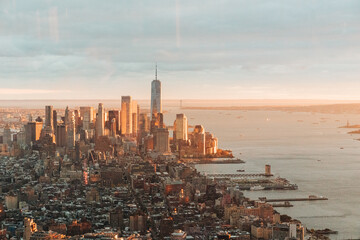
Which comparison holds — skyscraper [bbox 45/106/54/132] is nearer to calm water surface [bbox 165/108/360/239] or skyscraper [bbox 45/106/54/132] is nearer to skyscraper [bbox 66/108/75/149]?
skyscraper [bbox 66/108/75/149]

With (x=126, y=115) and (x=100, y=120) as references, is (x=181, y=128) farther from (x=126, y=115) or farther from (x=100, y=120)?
(x=126, y=115)

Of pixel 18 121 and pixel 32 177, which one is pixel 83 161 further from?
pixel 18 121

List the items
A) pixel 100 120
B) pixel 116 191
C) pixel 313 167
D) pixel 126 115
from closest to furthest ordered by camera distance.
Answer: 1. pixel 116 191
2. pixel 313 167
3. pixel 100 120
4. pixel 126 115

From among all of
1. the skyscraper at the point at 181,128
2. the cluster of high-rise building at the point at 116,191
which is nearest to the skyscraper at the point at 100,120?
the cluster of high-rise building at the point at 116,191

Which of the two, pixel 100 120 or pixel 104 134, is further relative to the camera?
pixel 100 120

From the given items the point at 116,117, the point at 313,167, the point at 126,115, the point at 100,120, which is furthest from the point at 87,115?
the point at 313,167

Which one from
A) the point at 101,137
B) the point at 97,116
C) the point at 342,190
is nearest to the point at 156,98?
the point at 97,116

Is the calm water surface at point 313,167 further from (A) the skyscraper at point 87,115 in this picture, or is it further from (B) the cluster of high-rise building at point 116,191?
(A) the skyscraper at point 87,115

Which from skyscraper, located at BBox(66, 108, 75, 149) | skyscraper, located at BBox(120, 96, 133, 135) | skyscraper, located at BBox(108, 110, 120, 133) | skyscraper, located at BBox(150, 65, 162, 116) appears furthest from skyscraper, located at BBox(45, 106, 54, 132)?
skyscraper, located at BBox(150, 65, 162, 116)

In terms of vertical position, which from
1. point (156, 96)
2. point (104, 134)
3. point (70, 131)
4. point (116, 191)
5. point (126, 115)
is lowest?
point (116, 191)
